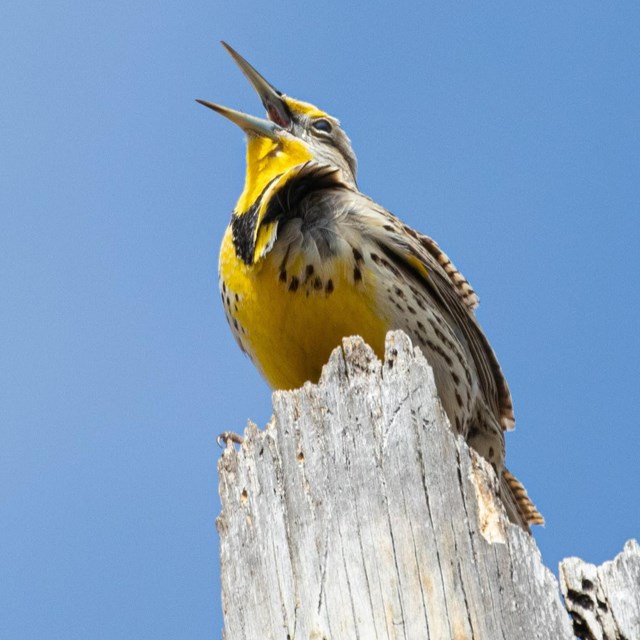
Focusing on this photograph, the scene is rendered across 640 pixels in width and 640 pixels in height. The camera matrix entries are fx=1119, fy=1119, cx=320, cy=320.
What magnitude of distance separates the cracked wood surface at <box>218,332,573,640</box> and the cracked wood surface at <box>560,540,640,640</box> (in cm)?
10

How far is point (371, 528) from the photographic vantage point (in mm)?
3166

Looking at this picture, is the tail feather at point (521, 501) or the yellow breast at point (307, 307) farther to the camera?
the tail feather at point (521, 501)

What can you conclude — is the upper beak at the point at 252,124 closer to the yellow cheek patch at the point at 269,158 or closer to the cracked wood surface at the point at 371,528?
the yellow cheek patch at the point at 269,158

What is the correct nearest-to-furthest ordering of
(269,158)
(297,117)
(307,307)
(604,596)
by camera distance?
(604,596)
(307,307)
(269,158)
(297,117)

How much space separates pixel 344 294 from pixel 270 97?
234 centimetres

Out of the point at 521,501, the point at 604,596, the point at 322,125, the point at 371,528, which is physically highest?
the point at 322,125

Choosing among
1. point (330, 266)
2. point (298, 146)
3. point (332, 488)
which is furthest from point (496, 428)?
point (332, 488)

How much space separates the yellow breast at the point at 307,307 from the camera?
494 centimetres

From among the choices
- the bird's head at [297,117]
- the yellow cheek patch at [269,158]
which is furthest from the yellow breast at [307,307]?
the bird's head at [297,117]

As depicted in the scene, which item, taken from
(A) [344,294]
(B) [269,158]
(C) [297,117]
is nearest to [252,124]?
(B) [269,158]

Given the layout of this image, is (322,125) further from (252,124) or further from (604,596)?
(604,596)

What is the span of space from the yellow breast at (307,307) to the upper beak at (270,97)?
1975 mm

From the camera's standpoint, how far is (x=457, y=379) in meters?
5.32

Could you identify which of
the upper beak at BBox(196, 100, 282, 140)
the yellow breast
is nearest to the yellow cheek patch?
the upper beak at BBox(196, 100, 282, 140)
